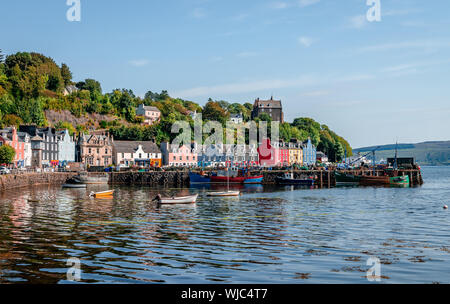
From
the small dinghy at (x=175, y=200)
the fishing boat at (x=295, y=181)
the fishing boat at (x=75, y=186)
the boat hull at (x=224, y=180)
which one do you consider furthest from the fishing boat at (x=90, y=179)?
the small dinghy at (x=175, y=200)

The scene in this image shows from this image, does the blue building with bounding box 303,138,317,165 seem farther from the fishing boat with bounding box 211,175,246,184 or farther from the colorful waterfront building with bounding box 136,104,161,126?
the fishing boat with bounding box 211,175,246,184

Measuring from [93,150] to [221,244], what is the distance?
343 ft

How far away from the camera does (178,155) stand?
14075 centimetres

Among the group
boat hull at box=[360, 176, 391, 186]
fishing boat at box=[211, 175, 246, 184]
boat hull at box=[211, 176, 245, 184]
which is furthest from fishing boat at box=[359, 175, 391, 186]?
boat hull at box=[211, 176, 245, 184]

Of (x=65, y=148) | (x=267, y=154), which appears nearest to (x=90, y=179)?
(x=65, y=148)

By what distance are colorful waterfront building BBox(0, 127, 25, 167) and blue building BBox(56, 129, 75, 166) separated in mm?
14781

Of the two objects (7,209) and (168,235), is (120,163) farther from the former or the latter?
(168,235)

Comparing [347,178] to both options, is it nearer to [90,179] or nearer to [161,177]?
[161,177]

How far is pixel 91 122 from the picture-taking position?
525 ft

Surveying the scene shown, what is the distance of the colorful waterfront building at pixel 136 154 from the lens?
5103 inches

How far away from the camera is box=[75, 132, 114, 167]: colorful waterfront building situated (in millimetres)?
124938
